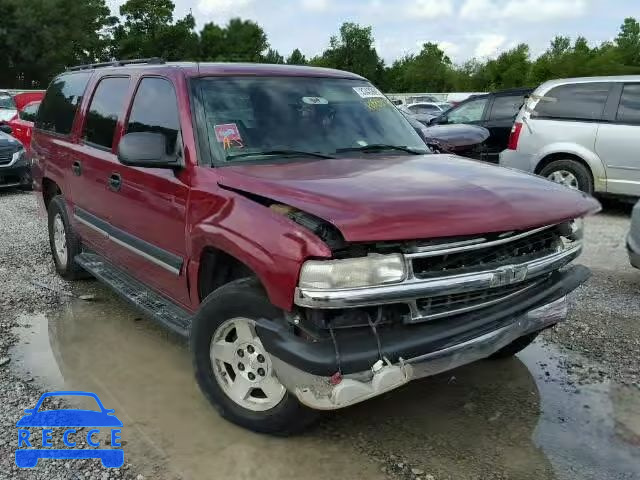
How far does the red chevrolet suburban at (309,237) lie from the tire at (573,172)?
5242 millimetres

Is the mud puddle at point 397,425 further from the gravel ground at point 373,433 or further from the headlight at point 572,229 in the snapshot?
the headlight at point 572,229

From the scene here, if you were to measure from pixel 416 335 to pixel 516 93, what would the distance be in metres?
10.2

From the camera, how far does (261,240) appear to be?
287 centimetres

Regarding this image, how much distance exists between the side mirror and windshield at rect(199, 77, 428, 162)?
28 cm

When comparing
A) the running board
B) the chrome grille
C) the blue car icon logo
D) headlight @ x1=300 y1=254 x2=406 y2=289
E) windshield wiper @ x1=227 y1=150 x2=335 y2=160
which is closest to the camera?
headlight @ x1=300 y1=254 x2=406 y2=289

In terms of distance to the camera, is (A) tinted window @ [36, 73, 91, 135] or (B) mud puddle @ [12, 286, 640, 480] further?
(A) tinted window @ [36, 73, 91, 135]

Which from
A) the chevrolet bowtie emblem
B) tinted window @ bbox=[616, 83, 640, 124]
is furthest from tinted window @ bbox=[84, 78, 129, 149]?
tinted window @ bbox=[616, 83, 640, 124]

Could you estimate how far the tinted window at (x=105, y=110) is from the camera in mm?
4547

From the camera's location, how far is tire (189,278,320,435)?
9.91 feet

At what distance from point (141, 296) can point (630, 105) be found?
7.11 metres

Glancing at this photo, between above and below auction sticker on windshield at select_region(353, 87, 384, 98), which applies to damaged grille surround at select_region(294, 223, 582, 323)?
below

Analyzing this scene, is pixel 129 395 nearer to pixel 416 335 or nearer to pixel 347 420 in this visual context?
pixel 347 420

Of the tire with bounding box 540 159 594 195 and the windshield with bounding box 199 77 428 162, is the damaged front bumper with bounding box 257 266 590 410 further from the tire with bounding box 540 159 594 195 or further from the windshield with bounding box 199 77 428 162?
the tire with bounding box 540 159 594 195

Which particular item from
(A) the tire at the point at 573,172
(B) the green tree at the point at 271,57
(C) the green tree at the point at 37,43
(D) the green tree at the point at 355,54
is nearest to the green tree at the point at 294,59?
(B) the green tree at the point at 271,57
